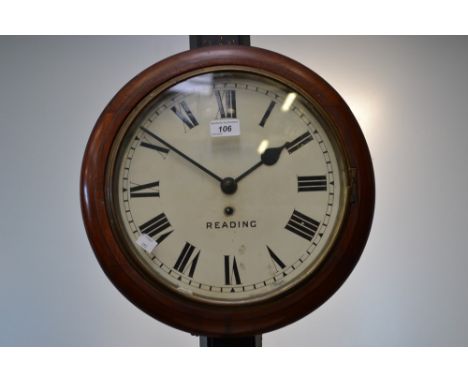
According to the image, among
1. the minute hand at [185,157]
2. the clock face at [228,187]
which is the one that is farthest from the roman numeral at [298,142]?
the minute hand at [185,157]

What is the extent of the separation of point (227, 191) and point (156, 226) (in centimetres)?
11

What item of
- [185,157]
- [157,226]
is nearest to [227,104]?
[185,157]

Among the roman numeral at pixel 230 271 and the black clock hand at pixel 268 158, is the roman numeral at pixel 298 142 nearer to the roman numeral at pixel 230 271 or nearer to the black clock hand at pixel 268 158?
the black clock hand at pixel 268 158

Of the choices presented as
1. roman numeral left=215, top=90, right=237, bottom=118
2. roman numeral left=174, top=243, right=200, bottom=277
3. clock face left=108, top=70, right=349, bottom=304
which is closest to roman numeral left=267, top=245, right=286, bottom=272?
clock face left=108, top=70, right=349, bottom=304

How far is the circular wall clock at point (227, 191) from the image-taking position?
56 cm

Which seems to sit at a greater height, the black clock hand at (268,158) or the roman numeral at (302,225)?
the black clock hand at (268,158)

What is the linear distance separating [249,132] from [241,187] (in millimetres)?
80

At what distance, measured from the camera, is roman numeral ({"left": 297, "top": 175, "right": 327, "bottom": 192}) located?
0.58m

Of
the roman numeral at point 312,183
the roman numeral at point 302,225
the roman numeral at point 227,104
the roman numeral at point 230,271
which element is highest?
the roman numeral at point 227,104

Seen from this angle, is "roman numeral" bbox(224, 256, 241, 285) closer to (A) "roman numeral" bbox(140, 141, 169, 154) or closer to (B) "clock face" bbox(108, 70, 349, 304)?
(B) "clock face" bbox(108, 70, 349, 304)

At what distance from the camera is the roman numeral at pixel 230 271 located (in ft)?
1.89

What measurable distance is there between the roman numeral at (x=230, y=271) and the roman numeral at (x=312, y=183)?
0.14 metres

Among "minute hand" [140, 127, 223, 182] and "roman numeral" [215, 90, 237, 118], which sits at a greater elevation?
"roman numeral" [215, 90, 237, 118]

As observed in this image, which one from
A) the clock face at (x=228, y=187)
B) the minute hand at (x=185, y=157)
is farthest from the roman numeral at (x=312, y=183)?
the minute hand at (x=185, y=157)
